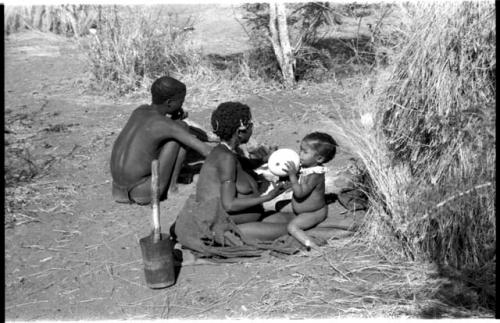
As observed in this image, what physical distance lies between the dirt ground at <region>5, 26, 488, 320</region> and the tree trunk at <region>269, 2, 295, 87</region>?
82cm

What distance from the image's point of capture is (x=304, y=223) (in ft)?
16.8

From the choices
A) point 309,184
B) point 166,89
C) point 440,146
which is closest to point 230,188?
point 309,184

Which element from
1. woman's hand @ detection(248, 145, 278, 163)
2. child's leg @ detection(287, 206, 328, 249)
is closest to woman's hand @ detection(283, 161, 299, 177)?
child's leg @ detection(287, 206, 328, 249)

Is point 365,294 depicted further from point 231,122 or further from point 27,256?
point 27,256

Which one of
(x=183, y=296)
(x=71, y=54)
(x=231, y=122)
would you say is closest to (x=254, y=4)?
(x=71, y=54)

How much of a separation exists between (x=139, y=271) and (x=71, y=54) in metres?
7.91

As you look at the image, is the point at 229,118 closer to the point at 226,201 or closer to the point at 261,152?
the point at 226,201

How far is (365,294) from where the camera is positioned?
169 inches

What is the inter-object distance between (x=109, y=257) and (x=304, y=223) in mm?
1429

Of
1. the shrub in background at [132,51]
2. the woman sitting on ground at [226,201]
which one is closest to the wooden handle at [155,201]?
the woman sitting on ground at [226,201]

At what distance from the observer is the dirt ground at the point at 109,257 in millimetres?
4305

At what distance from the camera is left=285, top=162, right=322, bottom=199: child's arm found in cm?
491

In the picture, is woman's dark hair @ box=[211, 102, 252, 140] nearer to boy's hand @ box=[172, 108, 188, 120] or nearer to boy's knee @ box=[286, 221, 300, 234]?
boy's knee @ box=[286, 221, 300, 234]

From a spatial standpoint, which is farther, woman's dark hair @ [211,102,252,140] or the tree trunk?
the tree trunk
